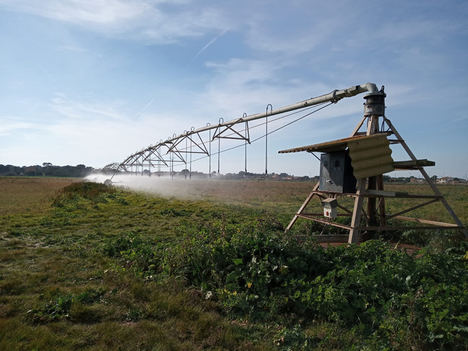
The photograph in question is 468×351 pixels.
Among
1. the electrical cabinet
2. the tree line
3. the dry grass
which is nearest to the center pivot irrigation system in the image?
the electrical cabinet

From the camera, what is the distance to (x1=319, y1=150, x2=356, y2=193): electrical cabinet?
8.51m

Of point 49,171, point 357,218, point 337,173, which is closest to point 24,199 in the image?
point 337,173

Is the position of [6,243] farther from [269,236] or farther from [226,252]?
[269,236]

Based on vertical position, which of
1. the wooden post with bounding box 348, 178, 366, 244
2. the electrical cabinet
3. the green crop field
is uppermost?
the electrical cabinet

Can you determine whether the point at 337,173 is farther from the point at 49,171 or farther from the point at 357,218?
the point at 49,171

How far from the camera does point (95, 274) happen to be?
6.26m

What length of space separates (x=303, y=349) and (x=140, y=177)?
1442 inches

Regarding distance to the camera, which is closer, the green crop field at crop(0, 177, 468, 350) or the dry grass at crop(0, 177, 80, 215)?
the green crop field at crop(0, 177, 468, 350)

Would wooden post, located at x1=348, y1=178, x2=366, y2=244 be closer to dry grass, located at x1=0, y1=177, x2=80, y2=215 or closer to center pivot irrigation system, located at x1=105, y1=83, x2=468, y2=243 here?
center pivot irrigation system, located at x1=105, y1=83, x2=468, y2=243

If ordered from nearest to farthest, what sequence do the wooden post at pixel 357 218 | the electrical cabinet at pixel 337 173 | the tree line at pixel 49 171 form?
1. the wooden post at pixel 357 218
2. the electrical cabinet at pixel 337 173
3. the tree line at pixel 49 171

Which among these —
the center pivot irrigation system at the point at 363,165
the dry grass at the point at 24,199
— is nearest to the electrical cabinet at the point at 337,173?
the center pivot irrigation system at the point at 363,165

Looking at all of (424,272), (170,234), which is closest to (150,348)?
(424,272)

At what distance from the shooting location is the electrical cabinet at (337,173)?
27.9 feet

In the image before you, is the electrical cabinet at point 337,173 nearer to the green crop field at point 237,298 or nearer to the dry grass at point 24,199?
the green crop field at point 237,298
